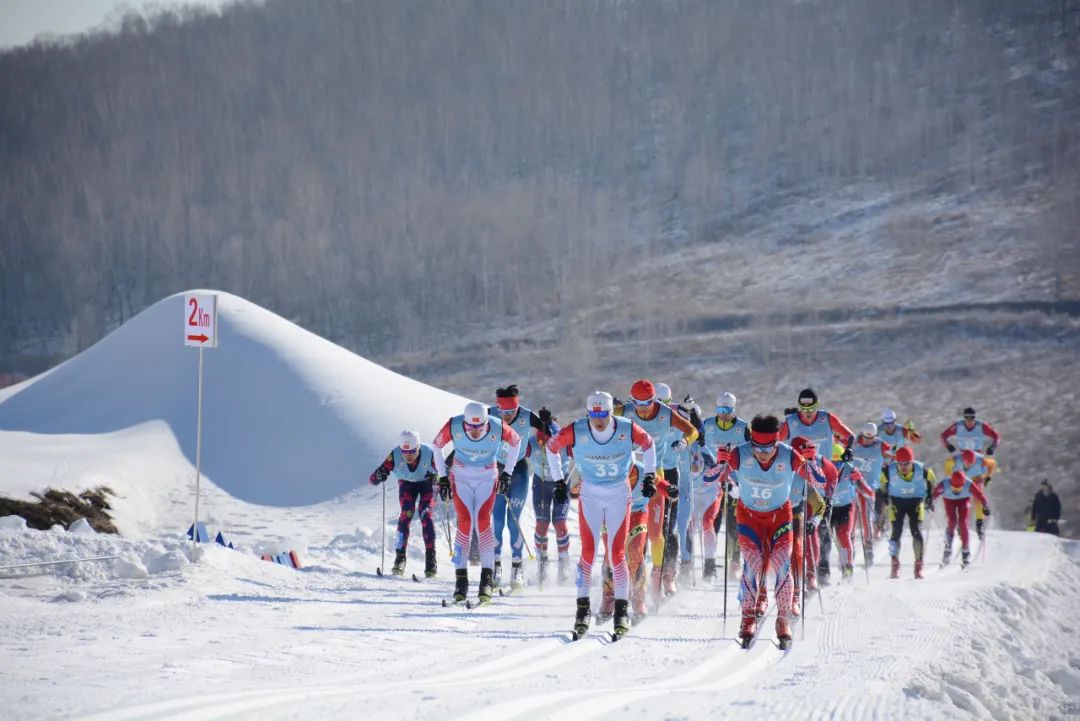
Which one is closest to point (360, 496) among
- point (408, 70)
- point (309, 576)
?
point (309, 576)

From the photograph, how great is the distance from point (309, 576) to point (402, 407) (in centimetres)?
1633

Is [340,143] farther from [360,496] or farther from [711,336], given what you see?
[360,496]

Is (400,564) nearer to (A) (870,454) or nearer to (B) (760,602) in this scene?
(B) (760,602)

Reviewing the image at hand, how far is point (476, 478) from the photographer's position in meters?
14.6

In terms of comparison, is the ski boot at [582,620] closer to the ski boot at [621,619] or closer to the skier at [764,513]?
the ski boot at [621,619]

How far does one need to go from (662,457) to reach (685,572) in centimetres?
211

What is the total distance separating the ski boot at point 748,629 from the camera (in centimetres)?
1169

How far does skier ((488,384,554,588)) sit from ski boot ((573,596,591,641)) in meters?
3.81

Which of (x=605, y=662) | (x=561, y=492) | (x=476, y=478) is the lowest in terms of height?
(x=605, y=662)

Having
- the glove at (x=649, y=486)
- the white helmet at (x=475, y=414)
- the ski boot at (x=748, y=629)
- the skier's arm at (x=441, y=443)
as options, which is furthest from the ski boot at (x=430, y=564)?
the ski boot at (x=748, y=629)

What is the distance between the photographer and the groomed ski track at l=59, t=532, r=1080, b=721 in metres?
8.58

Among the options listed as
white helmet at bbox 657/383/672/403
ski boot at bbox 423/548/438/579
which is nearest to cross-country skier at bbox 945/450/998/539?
white helmet at bbox 657/383/672/403

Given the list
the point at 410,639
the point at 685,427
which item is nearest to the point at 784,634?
the point at 410,639

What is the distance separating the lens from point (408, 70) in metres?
157
